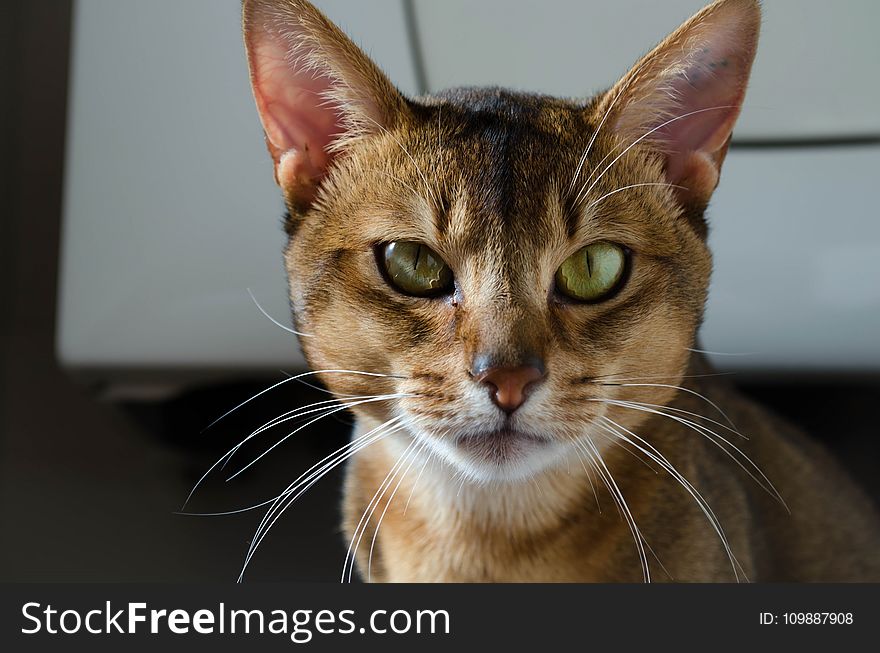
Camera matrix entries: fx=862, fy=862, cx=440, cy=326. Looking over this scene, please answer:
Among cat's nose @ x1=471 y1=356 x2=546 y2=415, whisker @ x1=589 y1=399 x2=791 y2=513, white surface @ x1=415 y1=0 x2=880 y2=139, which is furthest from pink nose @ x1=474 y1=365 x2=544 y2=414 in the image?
white surface @ x1=415 y1=0 x2=880 y2=139

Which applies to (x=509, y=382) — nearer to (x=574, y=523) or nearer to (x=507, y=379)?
(x=507, y=379)

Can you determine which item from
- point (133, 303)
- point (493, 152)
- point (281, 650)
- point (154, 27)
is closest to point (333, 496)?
point (281, 650)

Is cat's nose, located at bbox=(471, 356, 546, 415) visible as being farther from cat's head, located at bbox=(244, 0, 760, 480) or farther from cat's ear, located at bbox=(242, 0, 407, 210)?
cat's ear, located at bbox=(242, 0, 407, 210)

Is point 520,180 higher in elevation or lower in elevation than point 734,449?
higher

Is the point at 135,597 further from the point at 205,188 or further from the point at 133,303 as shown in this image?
the point at 205,188

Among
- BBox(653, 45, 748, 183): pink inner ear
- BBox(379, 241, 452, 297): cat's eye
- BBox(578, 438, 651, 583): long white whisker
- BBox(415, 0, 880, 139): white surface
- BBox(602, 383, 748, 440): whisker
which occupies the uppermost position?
Answer: BBox(415, 0, 880, 139): white surface

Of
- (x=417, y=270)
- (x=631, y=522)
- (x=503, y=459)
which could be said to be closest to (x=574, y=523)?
(x=631, y=522)

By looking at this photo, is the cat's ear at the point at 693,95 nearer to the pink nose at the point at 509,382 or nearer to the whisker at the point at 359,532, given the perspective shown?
the pink nose at the point at 509,382

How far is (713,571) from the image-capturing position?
0.84 m

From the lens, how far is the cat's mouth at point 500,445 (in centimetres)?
71

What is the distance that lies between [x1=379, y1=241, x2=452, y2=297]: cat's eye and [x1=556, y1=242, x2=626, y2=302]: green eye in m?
0.10

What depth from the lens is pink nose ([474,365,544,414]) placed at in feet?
2.22

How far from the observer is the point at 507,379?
2.22 ft

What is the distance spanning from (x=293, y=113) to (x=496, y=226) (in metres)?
0.22
